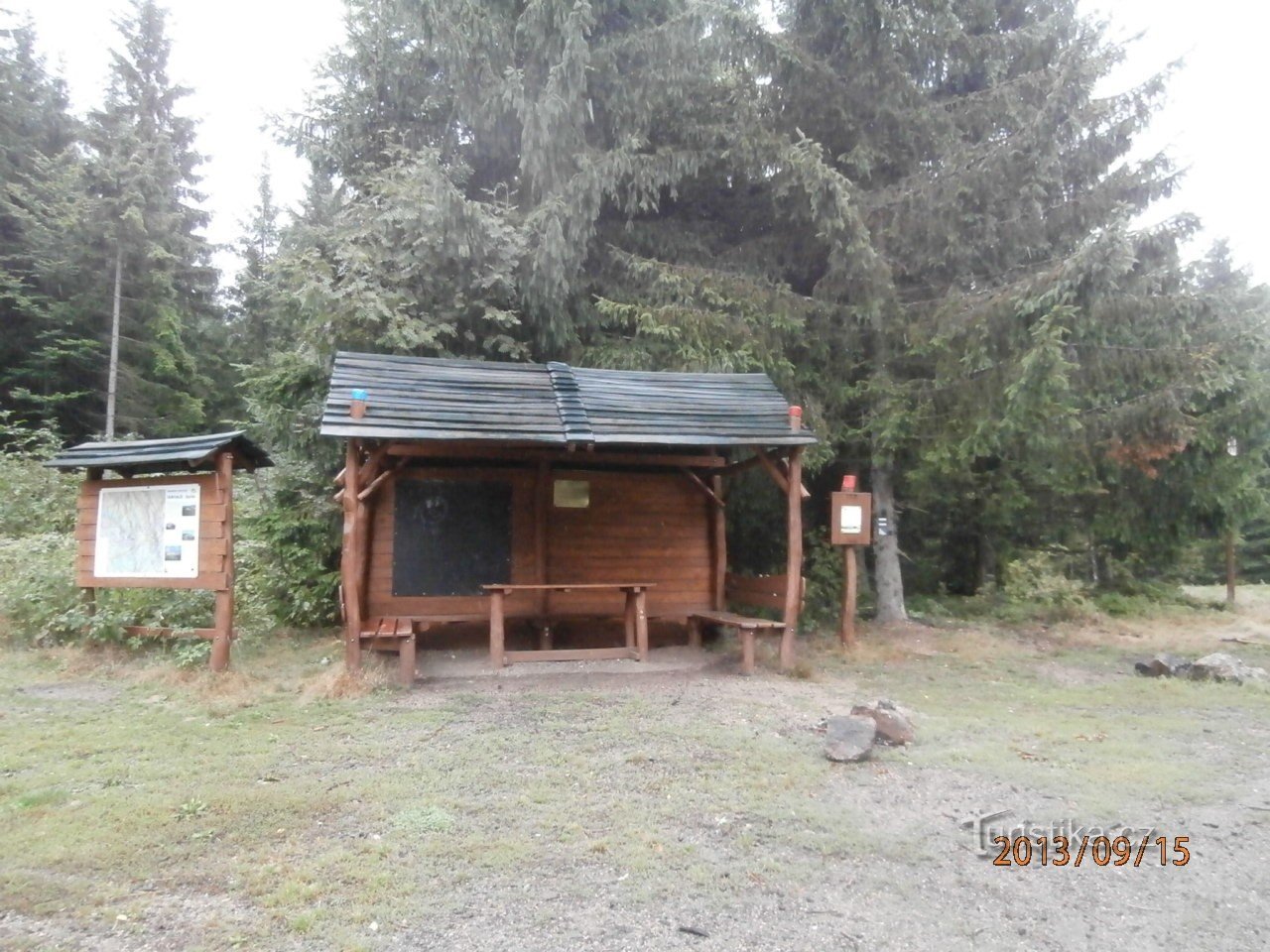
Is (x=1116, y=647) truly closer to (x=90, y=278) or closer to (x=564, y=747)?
(x=564, y=747)

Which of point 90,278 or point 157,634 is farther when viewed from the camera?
point 90,278

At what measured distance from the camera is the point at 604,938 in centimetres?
308

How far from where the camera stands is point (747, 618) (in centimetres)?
877

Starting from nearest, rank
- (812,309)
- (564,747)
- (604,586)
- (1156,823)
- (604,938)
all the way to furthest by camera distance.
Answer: (604,938)
(1156,823)
(564,747)
(604,586)
(812,309)

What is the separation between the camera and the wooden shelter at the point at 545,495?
24.6ft

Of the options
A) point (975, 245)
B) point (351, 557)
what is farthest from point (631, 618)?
point (975, 245)

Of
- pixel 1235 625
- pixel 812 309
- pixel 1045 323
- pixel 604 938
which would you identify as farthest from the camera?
pixel 1235 625

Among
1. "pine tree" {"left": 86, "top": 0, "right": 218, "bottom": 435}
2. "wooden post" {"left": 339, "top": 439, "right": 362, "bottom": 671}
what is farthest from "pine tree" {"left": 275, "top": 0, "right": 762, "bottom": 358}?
"pine tree" {"left": 86, "top": 0, "right": 218, "bottom": 435}

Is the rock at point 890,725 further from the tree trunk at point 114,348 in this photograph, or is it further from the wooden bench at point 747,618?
the tree trunk at point 114,348

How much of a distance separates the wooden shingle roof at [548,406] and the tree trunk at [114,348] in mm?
13054

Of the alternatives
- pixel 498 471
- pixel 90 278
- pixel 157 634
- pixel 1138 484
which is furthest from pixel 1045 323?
pixel 90 278

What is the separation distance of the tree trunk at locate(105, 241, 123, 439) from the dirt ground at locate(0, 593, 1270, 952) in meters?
12.0

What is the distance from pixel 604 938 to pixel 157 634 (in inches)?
256
